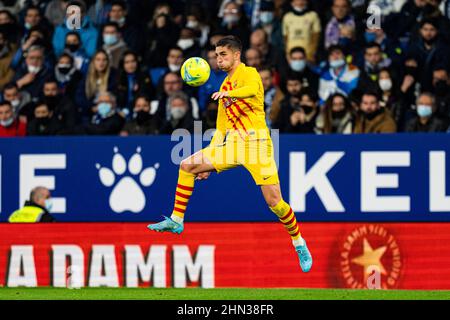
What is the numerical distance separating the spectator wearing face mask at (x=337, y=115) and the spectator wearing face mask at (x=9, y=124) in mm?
4412

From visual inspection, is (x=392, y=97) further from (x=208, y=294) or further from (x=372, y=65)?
(x=208, y=294)

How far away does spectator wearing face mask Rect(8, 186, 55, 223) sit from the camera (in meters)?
16.5

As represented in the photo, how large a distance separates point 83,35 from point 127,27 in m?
0.73

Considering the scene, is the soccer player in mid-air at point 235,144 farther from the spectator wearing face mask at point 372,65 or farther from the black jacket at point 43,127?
the black jacket at point 43,127

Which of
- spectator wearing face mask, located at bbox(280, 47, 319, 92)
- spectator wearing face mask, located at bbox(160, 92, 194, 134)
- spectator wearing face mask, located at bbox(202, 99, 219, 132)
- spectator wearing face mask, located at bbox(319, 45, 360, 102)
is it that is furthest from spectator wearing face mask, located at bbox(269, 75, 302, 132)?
spectator wearing face mask, located at bbox(160, 92, 194, 134)

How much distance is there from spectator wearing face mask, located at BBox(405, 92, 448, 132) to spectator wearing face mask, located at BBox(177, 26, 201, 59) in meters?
3.60

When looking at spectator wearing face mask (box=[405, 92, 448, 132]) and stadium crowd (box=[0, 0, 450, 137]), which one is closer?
spectator wearing face mask (box=[405, 92, 448, 132])

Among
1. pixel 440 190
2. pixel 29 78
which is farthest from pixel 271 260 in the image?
pixel 29 78

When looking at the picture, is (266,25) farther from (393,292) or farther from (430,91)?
(393,292)

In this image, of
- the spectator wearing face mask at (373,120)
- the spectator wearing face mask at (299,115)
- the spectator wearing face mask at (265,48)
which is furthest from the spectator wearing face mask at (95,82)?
the spectator wearing face mask at (373,120)

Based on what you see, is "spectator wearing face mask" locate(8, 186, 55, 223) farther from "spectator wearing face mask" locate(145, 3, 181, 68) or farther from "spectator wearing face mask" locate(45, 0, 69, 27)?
"spectator wearing face mask" locate(45, 0, 69, 27)

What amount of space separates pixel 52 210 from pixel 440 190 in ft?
17.3

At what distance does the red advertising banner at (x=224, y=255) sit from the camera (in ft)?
50.4

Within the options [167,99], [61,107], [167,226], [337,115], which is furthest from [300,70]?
[167,226]
